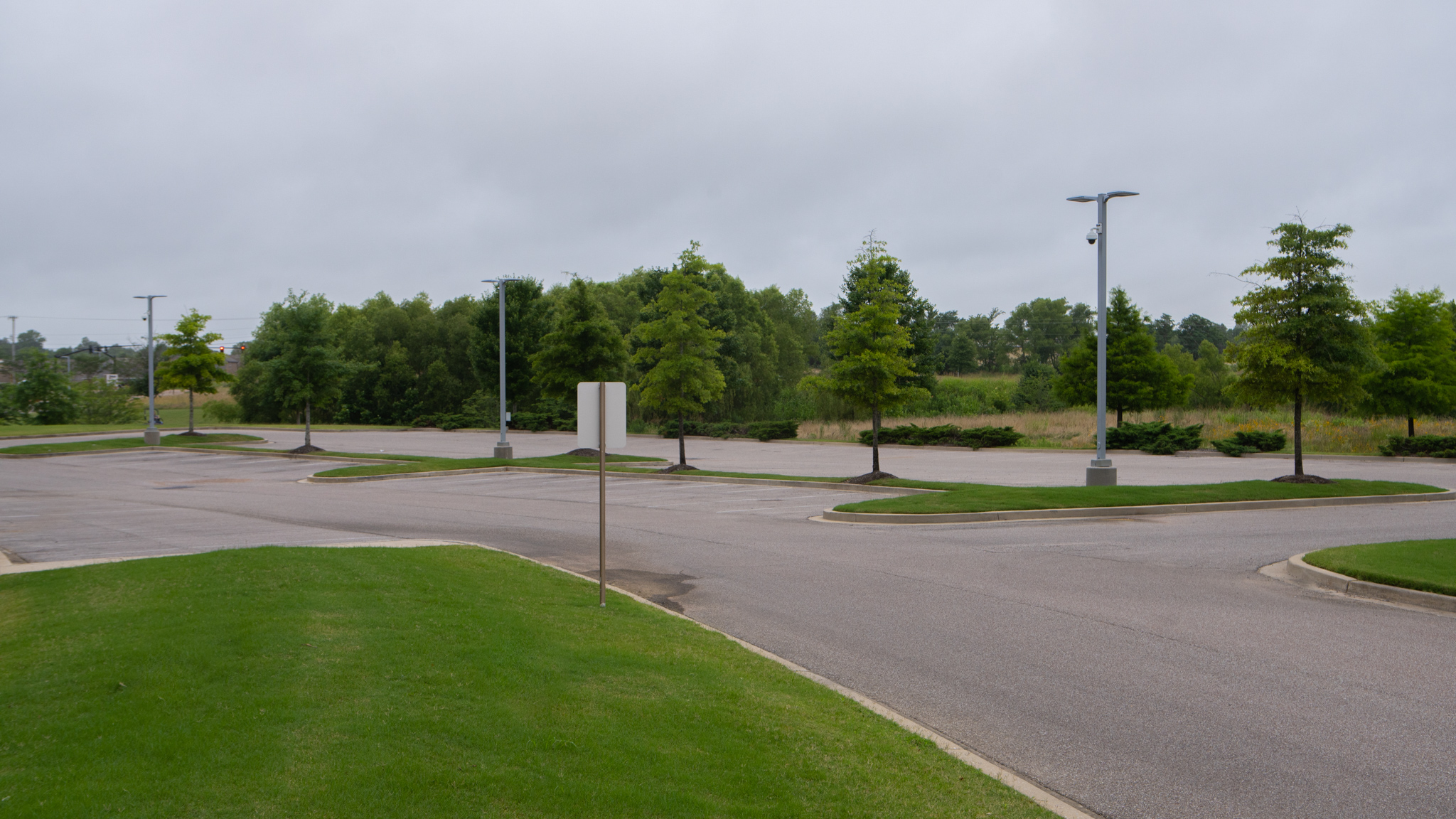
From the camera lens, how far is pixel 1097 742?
18.8ft

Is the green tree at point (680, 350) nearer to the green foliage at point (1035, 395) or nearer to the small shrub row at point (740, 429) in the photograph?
the small shrub row at point (740, 429)

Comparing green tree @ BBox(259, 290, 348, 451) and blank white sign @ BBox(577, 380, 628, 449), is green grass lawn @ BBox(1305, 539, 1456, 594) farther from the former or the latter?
green tree @ BBox(259, 290, 348, 451)

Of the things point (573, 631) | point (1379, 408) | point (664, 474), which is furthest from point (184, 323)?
point (1379, 408)

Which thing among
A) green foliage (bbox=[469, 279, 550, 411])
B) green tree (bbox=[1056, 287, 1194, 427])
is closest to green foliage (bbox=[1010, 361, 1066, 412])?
green tree (bbox=[1056, 287, 1194, 427])

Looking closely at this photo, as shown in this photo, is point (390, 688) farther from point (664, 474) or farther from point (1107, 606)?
point (664, 474)

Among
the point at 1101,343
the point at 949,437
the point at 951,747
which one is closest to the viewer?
the point at 951,747

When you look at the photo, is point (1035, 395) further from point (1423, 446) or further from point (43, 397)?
point (43, 397)

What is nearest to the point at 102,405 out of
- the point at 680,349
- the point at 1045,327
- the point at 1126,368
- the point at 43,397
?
the point at 43,397

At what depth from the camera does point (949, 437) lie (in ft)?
126

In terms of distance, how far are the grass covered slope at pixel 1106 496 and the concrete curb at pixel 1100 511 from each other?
0.13 metres

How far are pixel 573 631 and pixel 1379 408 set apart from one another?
34.7 metres

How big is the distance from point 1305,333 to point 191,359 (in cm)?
4473

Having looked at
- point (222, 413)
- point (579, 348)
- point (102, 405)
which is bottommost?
point (222, 413)

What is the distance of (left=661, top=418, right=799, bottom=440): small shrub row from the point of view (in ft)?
149
